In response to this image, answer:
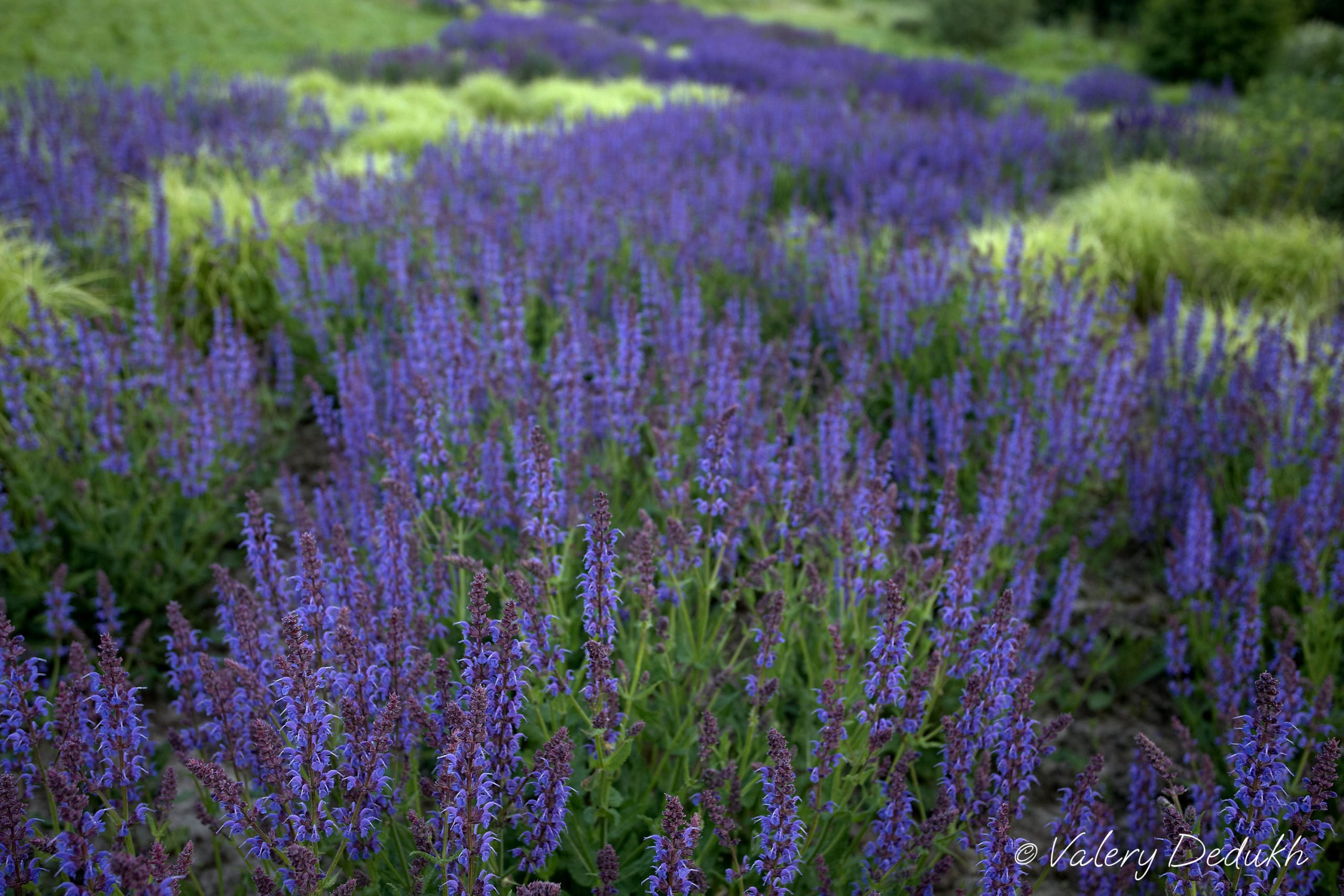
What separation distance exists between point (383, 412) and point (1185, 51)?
19.5 meters

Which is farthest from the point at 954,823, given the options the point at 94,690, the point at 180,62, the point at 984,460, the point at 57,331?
the point at 180,62

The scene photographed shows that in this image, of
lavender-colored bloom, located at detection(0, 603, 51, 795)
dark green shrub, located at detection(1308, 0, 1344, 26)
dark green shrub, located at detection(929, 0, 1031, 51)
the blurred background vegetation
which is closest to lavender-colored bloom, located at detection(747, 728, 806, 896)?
lavender-colored bloom, located at detection(0, 603, 51, 795)

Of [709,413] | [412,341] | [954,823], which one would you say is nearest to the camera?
[954,823]

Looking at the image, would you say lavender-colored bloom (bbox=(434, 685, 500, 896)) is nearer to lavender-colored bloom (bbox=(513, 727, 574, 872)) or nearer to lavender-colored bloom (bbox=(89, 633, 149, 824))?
Answer: lavender-colored bloom (bbox=(513, 727, 574, 872))

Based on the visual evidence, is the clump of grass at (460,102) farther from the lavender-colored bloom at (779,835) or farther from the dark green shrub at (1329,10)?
the dark green shrub at (1329,10)

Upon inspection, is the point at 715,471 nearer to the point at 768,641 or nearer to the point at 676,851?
the point at 768,641

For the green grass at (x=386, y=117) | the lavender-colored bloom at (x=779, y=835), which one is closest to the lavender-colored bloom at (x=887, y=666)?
the lavender-colored bloom at (x=779, y=835)

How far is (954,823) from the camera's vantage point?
216 centimetres

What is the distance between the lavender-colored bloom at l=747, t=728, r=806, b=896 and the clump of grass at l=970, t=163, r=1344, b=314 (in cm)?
507

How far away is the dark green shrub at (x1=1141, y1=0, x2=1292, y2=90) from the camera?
1688 centimetres

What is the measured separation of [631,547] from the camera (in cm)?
268

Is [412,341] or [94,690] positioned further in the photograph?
[412,341]

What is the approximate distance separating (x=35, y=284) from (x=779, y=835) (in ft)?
16.7

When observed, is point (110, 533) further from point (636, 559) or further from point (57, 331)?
point (636, 559)
